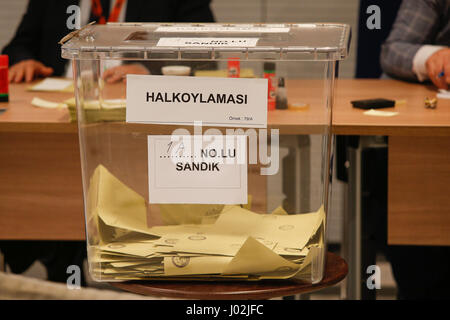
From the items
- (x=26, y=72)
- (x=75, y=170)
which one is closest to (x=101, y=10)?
(x=26, y=72)

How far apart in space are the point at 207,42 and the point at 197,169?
0.15 metres

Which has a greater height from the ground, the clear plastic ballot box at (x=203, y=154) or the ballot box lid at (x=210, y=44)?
the ballot box lid at (x=210, y=44)

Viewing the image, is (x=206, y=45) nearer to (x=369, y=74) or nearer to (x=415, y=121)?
(x=415, y=121)

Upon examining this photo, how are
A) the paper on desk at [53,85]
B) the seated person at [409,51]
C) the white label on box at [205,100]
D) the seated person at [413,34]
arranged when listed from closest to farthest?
the white label on box at [205,100] → the paper on desk at [53,85] → the seated person at [413,34] → the seated person at [409,51]

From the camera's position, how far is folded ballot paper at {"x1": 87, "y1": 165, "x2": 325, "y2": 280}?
771 millimetres

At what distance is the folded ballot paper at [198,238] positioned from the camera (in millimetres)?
771

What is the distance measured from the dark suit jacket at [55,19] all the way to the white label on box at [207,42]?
1.99 meters

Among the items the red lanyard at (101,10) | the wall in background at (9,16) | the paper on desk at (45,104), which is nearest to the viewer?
the paper on desk at (45,104)

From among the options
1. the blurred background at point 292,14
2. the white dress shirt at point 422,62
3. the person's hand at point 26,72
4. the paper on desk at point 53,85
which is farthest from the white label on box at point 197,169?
the blurred background at point 292,14

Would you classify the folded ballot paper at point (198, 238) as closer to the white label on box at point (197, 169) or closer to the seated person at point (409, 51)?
the white label on box at point (197, 169)

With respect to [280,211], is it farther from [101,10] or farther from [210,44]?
[101,10]

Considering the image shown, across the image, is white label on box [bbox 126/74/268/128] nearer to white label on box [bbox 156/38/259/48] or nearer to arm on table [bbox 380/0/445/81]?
white label on box [bbox 156/38/259/48]

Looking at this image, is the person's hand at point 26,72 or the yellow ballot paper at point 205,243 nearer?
the yellow ballot paper at point 205,243

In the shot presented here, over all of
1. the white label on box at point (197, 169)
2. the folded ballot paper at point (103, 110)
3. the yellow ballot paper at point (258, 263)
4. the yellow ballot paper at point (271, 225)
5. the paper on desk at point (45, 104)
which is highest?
the folded ballot paper at point (103, 110)
